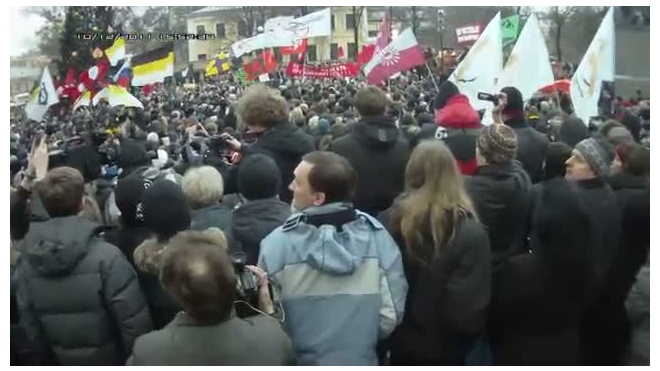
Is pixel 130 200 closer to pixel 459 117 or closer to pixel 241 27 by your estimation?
pixel 459 117

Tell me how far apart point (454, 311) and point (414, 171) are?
60 cm

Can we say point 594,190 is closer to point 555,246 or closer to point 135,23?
point 555,246

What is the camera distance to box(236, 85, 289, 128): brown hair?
4723mm

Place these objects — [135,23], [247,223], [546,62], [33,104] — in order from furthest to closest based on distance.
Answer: [546,62] → [33,104] → [135,23] → [247,223]

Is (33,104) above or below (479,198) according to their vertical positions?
above

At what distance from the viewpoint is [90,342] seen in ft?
9.92

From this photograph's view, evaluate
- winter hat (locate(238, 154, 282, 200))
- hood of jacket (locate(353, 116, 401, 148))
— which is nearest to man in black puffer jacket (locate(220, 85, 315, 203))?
hood of jacket (locate(353, 116, 401, 148))

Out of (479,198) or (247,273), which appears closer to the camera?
(247,273)

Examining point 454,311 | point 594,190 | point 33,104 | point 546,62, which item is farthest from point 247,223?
point 546,62

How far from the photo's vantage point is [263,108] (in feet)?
15.5

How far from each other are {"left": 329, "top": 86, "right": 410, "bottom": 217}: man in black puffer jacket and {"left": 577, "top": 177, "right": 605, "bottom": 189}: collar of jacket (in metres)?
1.37

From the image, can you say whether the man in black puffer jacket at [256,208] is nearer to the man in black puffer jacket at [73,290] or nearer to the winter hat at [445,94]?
the man in black puffer jacket at [73,290]

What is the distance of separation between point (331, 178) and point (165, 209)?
0.80m

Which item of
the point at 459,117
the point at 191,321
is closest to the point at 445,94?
the point at 459,117
